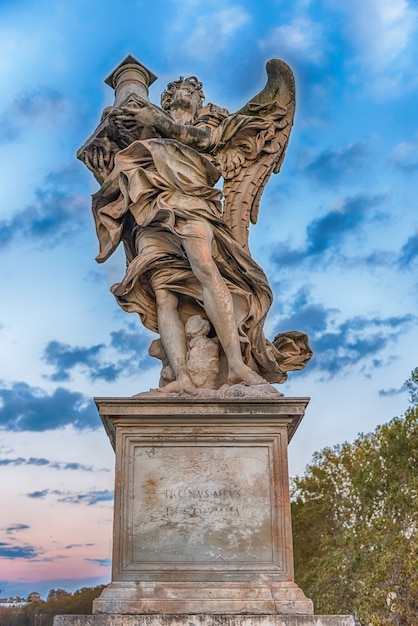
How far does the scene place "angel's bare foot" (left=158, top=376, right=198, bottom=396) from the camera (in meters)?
5.92

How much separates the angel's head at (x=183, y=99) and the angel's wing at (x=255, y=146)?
45cm

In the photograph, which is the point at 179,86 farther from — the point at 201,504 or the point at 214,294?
the point at 201,504

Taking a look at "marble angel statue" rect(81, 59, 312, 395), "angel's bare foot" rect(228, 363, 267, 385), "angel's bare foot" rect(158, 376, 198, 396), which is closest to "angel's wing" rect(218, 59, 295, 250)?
"marble angel statue" rect(81, 59, 312, 395)

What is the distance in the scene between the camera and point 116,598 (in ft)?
16.7

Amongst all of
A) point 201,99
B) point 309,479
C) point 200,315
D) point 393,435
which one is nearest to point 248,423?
point 200,315

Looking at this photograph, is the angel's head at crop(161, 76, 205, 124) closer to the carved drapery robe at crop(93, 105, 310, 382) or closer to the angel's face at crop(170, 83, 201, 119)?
the angel's face at crop(170, 83, 201, 119)

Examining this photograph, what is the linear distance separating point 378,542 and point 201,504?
15696 millimetres

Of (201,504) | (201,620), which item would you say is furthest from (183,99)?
(201,620)

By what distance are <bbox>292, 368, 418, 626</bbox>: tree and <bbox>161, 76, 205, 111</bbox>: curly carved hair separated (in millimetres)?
13892

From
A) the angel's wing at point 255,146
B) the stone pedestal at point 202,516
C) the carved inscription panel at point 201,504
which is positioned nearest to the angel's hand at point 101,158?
the angel's wing at point 255,146

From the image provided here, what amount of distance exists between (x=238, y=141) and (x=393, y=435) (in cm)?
1530

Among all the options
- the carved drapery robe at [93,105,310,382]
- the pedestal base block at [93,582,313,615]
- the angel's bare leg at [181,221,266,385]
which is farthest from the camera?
the carved drapery robe at [93,105,310,382]

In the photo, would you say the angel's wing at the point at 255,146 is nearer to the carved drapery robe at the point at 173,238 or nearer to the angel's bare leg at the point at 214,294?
the carved drapery robe at the point at 173,238

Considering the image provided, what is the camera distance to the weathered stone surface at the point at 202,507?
5.15m
